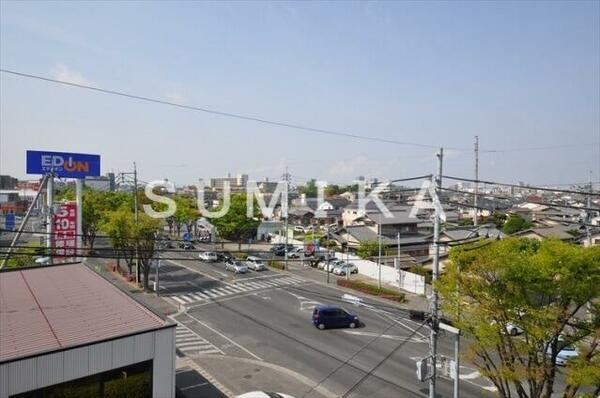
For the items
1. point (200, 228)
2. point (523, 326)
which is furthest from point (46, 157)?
point (200, 228)

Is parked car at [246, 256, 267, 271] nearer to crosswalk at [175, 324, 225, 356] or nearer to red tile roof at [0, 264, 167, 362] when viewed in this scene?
crosswalk at [175, 324, 225, 356]

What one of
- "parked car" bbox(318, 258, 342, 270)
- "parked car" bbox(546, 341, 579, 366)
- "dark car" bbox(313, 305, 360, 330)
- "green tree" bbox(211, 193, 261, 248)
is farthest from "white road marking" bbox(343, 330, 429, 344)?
"green tree" bbox(211, 193, 261, 248)

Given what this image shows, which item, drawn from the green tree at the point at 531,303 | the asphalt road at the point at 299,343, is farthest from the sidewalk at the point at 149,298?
the green tree at the point at 531,303

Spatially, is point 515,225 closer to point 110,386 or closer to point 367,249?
point 367,249

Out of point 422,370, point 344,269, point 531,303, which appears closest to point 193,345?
point 422,370

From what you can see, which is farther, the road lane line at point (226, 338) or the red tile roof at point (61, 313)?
the road lane line at point (226, 338)

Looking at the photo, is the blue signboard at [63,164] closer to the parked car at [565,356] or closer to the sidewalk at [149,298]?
the sidewalk at [149,298]
